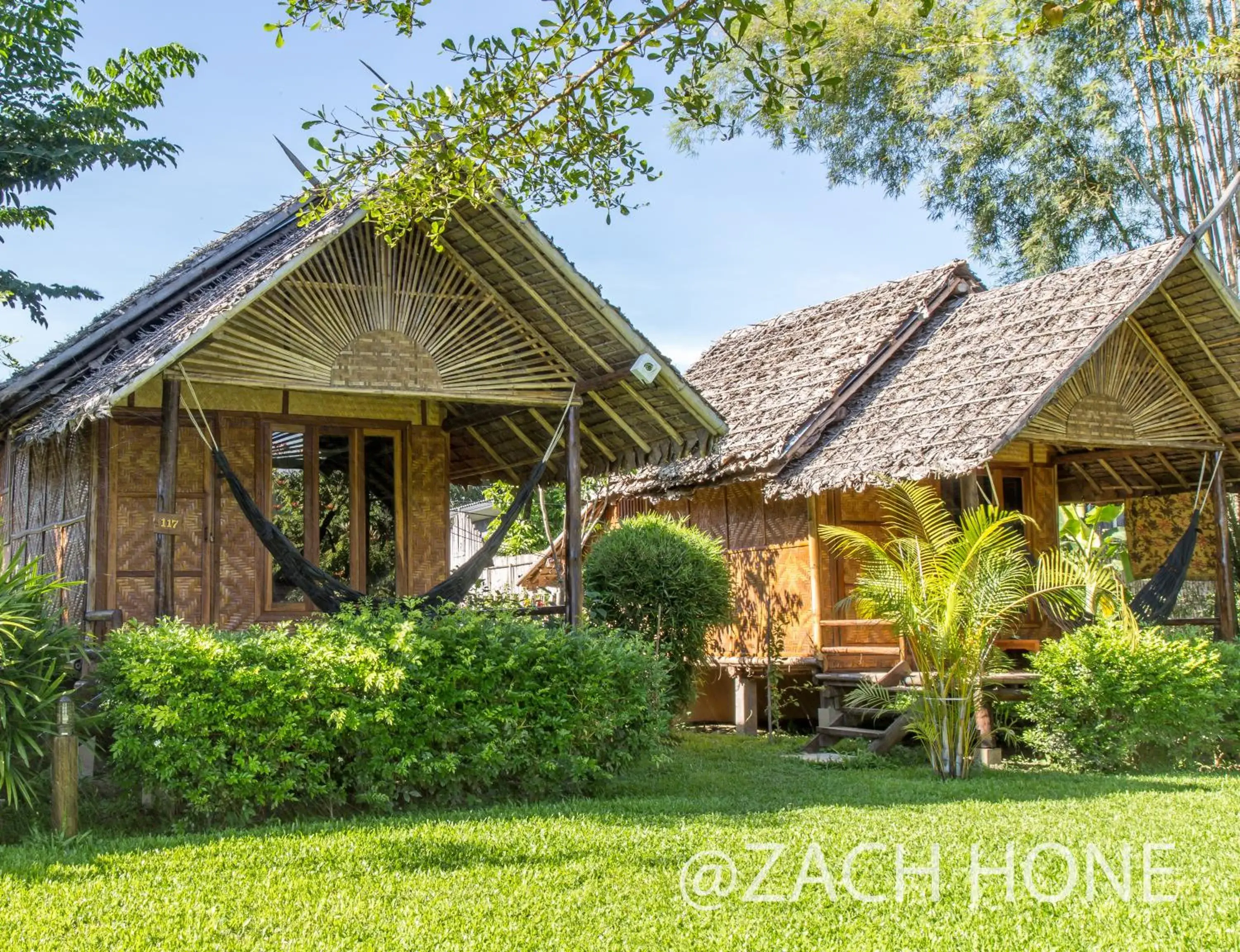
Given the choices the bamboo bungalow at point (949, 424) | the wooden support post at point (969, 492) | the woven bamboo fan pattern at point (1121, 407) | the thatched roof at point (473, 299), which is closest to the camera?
the thatched roof at point (473, 299)

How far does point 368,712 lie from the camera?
725cm

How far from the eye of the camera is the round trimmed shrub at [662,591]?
1142 cm

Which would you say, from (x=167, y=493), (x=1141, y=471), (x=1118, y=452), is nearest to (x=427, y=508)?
(x=167, y=493)

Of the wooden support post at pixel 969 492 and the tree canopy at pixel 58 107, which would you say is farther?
the tree canopy at pixel 58 107

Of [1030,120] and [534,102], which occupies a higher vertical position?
[1030,120]

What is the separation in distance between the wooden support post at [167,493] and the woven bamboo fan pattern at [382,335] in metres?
0.24

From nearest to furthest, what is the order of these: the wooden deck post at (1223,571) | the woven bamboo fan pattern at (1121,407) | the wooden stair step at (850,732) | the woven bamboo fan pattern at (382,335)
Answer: the woven bamboo fan pattern at (382,335) < the wooden stair step at (850,732) < the woven bamboo fan pattern at (1121,407) < the wooden deck post at (1223,571)

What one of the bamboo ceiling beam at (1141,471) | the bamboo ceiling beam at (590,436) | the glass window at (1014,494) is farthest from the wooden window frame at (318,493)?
the bamboo ceiling beam at (1141,471)

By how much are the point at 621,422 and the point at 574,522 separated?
1.12 metres

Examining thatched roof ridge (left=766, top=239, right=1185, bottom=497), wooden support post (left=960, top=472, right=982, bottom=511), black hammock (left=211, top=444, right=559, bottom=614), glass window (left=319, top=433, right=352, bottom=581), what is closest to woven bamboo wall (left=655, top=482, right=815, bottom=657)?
thatched roof ridge (left=766, top=239, right=1185, bottom=497)

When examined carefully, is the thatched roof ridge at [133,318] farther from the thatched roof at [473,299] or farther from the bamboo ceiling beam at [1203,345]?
the bamboo ceiling beam at [1203,345]

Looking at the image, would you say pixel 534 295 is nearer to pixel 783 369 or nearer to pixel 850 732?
pixel 850 732

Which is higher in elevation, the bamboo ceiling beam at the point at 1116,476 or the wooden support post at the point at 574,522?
the bamboo ceiling beam at the point at 1116,476

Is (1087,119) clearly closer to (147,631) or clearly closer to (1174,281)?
(1174,281)
